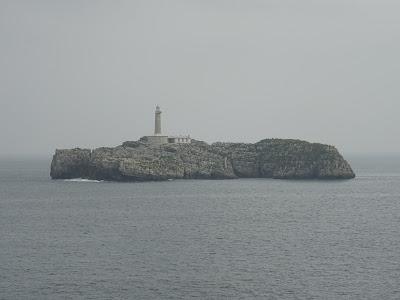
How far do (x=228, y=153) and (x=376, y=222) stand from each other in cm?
9073

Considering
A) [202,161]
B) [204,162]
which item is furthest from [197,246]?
[202,161]

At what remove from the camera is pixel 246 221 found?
10275cm

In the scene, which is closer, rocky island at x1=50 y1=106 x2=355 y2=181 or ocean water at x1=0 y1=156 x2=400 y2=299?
ocean water at x1=0 y1=156 x2=400 y2=299

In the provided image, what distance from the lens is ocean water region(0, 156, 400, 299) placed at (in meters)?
59.5

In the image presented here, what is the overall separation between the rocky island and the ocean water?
2888cm

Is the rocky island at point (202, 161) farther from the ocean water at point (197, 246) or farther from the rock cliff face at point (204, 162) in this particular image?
the ocean water at point (197, 246)

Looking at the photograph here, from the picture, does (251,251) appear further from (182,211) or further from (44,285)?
(182,211)

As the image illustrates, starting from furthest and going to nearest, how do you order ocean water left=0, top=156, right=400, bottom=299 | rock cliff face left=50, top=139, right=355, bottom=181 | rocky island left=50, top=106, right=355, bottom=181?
1. rocky island left=50, top=106, right=355, bottom=181
2. rock cliff face left=50, top=139, right=355, bottom=181
3. ocean water left=0, top=156, right=400, bottom=299

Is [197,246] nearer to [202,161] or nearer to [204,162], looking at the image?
[204,162]

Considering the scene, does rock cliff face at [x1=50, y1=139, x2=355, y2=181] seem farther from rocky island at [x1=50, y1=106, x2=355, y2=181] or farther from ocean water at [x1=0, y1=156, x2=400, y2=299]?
ocean water at [x1=0, y1=156, x2=400, y2=299]

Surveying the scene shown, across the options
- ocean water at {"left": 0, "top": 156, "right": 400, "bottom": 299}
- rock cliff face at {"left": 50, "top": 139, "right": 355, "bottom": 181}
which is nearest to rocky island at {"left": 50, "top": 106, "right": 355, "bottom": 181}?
rock cliff face at {"left": 50, "top": 139, "right": 355, "bottom": 181}

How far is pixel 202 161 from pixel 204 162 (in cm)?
63

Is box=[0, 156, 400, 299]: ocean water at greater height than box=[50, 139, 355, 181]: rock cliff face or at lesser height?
lesser

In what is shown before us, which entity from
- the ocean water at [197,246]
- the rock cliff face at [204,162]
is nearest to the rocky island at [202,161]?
the rock cliff face at [204,162]
